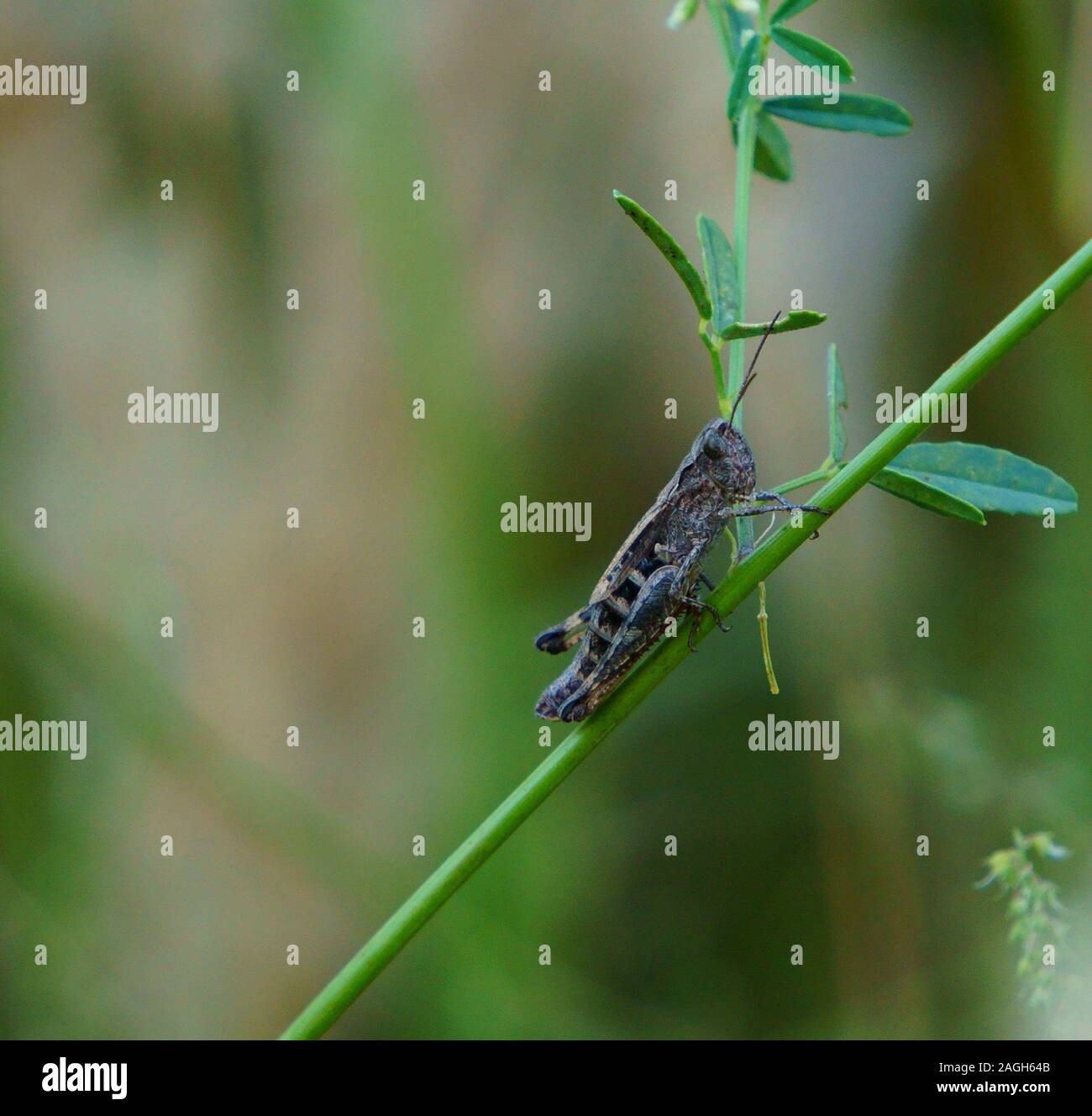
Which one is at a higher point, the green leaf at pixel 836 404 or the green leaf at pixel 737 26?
the green leaf at pixel 737 26

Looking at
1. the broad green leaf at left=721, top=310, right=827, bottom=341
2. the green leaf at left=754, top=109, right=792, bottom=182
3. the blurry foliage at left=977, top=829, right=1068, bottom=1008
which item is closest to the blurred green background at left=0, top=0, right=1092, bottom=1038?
the blurry foliage at left=977, top=829, right=1068, bottom=1008

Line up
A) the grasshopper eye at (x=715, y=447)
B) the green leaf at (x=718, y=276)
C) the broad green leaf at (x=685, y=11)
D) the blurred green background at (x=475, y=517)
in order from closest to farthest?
the green leaf at (x=718, y=276)
the broad green leaf at (x=685, y=11)
the grasshopper eye at (x=715, y=447)
the blurred green background at (x=475, y=517)

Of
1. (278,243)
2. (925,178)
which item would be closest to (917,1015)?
(925,178)

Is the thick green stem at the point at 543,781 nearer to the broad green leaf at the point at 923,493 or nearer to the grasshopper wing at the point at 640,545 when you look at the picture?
the broad green leaf at the point at 923,493

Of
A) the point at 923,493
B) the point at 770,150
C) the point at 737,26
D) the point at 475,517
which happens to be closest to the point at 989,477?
the point at 923,493

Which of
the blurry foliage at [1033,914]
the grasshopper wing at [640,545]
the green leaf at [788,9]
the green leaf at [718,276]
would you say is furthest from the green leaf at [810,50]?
the blurry foliage at [1033,914]

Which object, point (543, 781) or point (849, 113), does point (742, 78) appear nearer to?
point (849, 113)
